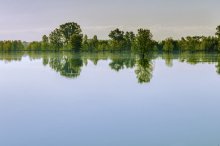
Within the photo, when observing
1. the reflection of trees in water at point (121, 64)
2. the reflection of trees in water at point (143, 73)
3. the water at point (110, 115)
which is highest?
the reflection of trees in water at point (121, 64)

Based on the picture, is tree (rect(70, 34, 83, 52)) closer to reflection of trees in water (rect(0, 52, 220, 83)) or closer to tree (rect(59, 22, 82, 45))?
tree (rect(59, 22, 82, 45))

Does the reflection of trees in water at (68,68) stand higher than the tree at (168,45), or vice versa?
the tree at (168,45)

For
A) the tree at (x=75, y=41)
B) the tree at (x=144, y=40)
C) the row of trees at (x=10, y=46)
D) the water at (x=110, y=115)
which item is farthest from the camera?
the row of trees at (x=10, y=46)

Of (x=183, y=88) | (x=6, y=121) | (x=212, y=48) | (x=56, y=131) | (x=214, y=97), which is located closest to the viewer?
(x=56, y=131)

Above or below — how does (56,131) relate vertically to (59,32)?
below

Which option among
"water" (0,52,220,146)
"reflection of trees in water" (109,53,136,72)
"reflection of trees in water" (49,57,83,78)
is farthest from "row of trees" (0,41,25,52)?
"water" (0,52,220,146)

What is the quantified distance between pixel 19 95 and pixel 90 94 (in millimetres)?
3652

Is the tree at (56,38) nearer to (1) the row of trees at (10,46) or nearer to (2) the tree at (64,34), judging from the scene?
(2) the tree at (64,34)

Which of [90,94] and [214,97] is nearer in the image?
[214,97]

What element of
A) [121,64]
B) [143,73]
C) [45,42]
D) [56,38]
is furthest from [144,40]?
[45,42]

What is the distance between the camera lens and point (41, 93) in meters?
18.4

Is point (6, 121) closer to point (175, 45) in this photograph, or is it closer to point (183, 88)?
point (183, 88)

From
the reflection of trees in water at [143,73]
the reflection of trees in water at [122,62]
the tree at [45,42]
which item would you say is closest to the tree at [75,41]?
the reflection of trees in water at [122,62]

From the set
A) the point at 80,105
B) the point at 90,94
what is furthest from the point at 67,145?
the point at 90,94
